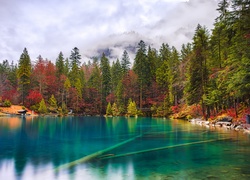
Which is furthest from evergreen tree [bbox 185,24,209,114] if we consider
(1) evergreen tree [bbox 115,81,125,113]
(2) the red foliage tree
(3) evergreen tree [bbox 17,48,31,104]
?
(3) evergreen tree [bbox 17,48,31,104]

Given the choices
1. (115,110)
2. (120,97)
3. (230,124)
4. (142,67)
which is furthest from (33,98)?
(230,124)

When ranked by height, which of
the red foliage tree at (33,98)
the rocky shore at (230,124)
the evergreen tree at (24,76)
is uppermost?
the evergreen tree at (24,76)

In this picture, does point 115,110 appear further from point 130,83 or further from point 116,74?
point 116,74

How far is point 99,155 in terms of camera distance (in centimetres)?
988

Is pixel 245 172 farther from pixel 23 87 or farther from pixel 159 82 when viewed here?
pixel 23 87

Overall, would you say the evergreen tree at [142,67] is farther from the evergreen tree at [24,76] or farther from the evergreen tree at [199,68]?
the evergreen tree at [24,76]

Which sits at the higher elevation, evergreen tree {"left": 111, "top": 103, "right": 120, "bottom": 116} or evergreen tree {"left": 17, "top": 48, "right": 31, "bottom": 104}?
evergreen tree {"left": 17, "top": 48, "right": 31, "bottom": 104}

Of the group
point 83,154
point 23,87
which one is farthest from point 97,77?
point 83,154

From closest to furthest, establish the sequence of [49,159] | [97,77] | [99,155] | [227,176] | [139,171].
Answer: [227,176], [139,171], [49,159], [99,155], [97,77]

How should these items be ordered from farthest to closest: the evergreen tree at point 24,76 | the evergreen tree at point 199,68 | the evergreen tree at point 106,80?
1. the evergreen tree at point 106,80
2. the evergreen tree at point 24,76
3. the evergreen tree at point 199,68

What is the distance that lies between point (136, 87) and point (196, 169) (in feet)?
174

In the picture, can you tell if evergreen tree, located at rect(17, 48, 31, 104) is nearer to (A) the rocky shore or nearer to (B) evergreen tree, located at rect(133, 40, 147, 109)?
(B) evergreen tree, located at rect(133, 40, 147, 109)

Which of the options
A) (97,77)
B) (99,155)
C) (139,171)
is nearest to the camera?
(139,171)

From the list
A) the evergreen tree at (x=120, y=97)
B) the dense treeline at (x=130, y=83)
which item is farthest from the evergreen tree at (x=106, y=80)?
the evergreen tree at (x=120, y=97)
